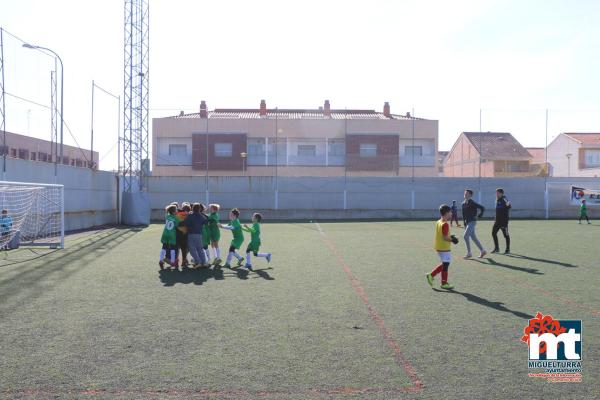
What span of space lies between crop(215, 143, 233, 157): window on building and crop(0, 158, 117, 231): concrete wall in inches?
550

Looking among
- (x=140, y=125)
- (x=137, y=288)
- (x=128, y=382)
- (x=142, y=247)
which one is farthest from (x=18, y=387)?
(x=140, y=125)

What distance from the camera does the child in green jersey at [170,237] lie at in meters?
11.5

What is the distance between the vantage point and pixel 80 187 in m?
23.3

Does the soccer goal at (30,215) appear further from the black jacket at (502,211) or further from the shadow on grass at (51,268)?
the black jacket at (502,211)

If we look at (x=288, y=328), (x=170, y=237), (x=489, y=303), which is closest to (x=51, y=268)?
(x=170, y=237)

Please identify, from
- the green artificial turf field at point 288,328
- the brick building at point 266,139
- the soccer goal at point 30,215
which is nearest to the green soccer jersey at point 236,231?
the green artificial turf field at point 288,328

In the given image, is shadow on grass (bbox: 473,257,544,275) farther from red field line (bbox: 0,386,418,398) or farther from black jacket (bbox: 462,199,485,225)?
red field line (bbox: 0,386,418,398)

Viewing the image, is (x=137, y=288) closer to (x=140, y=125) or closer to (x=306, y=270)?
(x=306, y=270)

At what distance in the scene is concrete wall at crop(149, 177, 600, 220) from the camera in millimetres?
30703

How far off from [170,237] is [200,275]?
129 centimetres

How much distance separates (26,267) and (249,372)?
9.23m

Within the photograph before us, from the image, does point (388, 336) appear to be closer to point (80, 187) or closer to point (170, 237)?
point (170, 237)

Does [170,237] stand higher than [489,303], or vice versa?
[170,237]

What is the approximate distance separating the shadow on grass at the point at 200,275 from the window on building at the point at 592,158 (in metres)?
40.0
